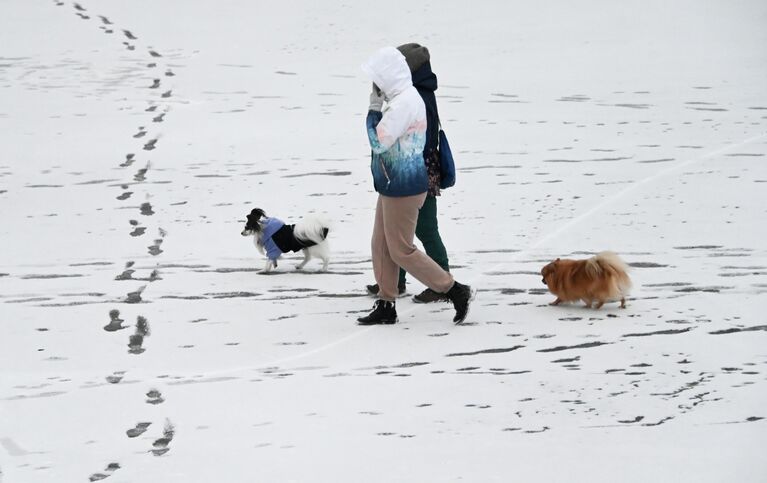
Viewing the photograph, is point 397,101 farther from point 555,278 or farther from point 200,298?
point 200,298

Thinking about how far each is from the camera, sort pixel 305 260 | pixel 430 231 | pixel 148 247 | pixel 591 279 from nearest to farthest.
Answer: pixel 591 279 < pixel 430 231 < pixel 305 260 < pixel 148 247

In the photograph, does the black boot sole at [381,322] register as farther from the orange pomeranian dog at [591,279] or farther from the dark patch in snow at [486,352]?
the orange pomeranian dog at [591,279]

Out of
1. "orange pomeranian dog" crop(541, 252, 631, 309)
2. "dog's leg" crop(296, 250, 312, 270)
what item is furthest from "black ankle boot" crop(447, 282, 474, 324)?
"dog's leg" crop(296, 250, 312, 270)

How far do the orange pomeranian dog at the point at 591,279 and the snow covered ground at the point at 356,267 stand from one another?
0.13 m

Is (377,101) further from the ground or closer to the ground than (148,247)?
further from the ground

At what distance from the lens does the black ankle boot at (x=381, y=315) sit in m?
6.68

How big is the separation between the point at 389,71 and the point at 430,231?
3.91 ft

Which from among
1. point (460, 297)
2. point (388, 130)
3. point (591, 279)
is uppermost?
point (388, 130)

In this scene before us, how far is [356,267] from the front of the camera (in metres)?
8.15

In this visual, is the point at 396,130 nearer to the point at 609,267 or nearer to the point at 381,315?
the point at 381,315

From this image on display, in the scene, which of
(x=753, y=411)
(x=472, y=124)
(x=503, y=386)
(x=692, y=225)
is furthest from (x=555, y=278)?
(x=472, y=124)

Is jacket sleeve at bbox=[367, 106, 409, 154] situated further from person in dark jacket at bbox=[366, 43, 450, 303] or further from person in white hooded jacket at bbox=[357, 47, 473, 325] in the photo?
person in dark jacket at bbox=[366, 43, 450, 303]

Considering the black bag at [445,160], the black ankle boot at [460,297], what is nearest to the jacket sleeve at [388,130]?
the black bag at [445,160]

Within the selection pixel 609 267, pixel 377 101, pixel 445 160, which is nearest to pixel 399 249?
pixel 445 160
